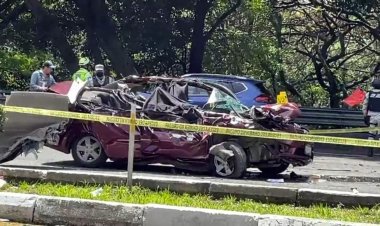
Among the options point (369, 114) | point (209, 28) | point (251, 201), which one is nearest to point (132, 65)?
point (209, 28)

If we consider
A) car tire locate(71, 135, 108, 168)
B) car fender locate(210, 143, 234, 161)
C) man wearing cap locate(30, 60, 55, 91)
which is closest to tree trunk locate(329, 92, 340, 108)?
man wearing cap locate(30, 60, 55, 91)

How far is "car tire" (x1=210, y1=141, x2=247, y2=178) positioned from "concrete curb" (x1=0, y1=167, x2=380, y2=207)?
199 cm

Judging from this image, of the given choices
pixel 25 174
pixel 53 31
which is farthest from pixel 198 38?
pixel 25 174

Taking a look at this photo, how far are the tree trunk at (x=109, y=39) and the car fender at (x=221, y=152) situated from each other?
12.2 m

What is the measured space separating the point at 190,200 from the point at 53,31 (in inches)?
658

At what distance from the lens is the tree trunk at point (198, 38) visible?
24.2 meters

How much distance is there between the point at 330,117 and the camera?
2069 cm

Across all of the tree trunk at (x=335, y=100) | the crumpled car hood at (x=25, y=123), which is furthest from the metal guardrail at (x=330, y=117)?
the crumpled car hood at (x=25, y=123)

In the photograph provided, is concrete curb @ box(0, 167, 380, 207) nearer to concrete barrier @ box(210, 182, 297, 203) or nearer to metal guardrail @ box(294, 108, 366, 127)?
concrete barrier @ box(210, 182, 297, 203)

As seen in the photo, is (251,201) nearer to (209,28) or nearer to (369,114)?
(369,114)

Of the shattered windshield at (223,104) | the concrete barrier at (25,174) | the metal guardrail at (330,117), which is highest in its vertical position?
the shattered windshield at (223,104)

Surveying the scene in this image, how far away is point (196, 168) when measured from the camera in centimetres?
1178

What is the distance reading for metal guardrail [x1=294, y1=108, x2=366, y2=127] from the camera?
2036cm

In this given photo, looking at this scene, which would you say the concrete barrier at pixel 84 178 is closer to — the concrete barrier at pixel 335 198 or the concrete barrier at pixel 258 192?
the concrete barrier at pixel 258 192
